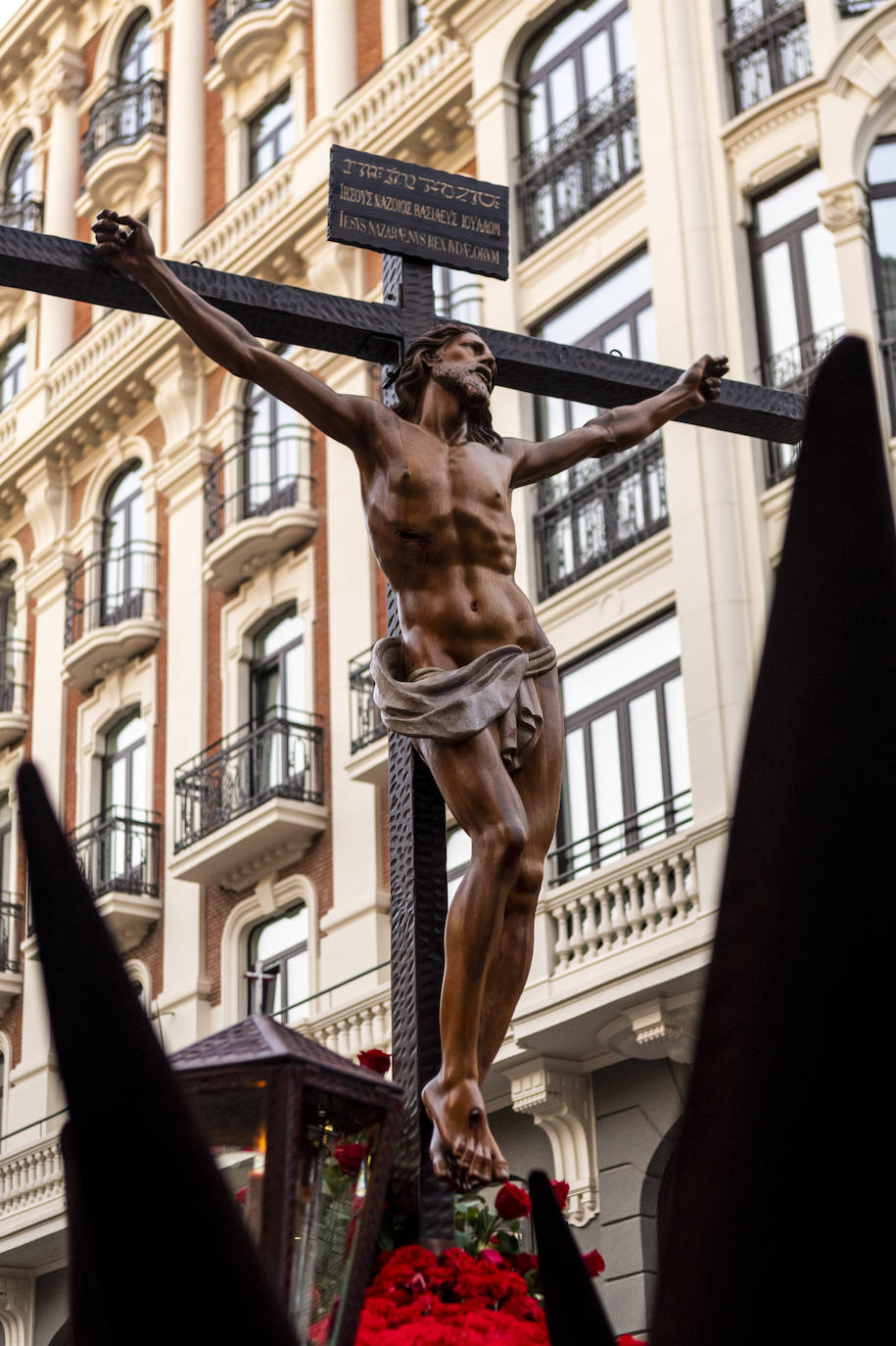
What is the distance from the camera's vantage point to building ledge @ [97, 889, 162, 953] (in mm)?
23812

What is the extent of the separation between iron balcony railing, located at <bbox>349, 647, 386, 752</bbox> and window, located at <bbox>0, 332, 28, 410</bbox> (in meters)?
11.2

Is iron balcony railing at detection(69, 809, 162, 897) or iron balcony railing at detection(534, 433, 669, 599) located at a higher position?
Answer: iron balcony railing at detection(534, 433, 669, 599)

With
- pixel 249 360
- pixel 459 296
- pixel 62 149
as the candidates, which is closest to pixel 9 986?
pixel 459 296

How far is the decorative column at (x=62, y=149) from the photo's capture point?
30406 millimetres

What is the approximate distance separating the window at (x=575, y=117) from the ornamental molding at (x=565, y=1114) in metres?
8.39

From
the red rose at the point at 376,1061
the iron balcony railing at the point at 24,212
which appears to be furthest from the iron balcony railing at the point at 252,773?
the red rose at the point at 376,1061

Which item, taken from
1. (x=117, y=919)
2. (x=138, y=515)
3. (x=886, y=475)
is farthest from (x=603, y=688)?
(x=886, y=475)

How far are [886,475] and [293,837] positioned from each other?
2073 cm

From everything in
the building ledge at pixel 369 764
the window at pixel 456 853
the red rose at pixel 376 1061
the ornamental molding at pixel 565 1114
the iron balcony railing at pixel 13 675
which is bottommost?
the red rose at pixel 376 1061

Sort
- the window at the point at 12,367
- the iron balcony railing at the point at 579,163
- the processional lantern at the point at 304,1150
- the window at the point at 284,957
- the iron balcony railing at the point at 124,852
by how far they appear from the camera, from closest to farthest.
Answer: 1. the processional lantern at the point at 304,1150
2. the iron balcony railing at the point at 579,163
3. the window at the point at 284,957
4. the iron balcony railing at the point at 124,852
5. the window at the point at 12,367

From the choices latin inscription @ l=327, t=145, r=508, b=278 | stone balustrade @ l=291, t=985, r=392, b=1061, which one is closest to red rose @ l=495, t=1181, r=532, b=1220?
latin inscription @ l=327, t=145, r=508, b=278

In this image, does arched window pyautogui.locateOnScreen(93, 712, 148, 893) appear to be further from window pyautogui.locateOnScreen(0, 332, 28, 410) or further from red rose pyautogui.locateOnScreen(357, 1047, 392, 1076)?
red rose pyautogui.locateOnScreen(357, 1047, 392, 1076)

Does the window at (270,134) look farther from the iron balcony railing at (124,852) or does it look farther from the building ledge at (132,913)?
the building ledge at (132,913)

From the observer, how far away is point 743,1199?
4.24ft
